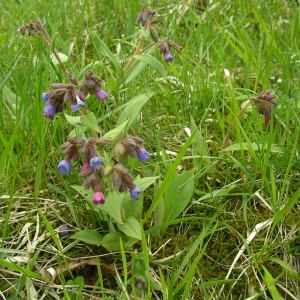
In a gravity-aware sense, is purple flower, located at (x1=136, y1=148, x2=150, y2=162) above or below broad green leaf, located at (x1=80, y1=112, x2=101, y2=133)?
below

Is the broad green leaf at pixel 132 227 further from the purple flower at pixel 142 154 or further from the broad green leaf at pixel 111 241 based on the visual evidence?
the purple flower at pixel 142 154

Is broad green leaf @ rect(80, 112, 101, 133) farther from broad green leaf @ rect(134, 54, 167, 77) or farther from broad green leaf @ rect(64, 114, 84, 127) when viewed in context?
broad green leaf @ rect(134, 54, 167, 77)

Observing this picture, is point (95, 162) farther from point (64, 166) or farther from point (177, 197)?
point (177, 197)

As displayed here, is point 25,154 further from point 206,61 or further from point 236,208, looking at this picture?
point 206,61

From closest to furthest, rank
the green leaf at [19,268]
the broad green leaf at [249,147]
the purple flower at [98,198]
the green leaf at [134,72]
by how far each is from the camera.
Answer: the green leaf at [19,268] < the purple flower at [98,198] < the broad green leaf at [249,147] < the green leaf at [134,72]

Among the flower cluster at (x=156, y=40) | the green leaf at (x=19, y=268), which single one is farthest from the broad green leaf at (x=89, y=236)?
the flower cluster at (x=156, y=40)

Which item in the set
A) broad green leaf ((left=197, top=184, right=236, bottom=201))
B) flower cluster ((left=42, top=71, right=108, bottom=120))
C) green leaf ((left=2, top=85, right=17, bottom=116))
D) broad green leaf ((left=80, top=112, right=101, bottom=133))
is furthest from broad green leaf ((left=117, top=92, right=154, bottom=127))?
green leaf ((left=2, top=85, right=17, bottom=116))
